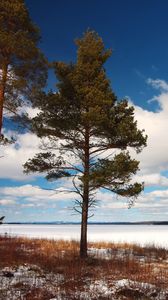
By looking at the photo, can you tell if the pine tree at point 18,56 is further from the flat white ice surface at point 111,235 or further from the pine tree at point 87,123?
the flat white ice surface at point 111,235

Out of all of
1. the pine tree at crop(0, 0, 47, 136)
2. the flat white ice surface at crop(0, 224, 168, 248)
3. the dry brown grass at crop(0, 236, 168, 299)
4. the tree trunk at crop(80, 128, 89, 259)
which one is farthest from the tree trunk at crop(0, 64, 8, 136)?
the flat white ice surface at crop(0, 224, 168, 248)

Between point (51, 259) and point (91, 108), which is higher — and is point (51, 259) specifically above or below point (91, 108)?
below

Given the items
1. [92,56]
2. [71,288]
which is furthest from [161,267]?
[92,56]

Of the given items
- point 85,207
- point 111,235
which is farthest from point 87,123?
point 111,235

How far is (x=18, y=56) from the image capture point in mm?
15617

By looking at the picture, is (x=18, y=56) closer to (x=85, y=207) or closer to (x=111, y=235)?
(x=85, y=207)

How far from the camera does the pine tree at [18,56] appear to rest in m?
15.1

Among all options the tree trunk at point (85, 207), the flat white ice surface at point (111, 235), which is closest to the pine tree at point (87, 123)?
the tree trunk at point (85, 207)

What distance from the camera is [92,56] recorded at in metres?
21.0

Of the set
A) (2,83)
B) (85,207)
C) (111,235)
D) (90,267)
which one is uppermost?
(2,83)

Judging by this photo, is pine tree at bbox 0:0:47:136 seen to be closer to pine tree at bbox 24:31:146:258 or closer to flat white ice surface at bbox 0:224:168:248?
pine tree at bbox 24:31:146:258

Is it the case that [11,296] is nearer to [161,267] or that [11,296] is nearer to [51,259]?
[51,259]

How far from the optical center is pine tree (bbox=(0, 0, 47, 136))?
49.5 feet

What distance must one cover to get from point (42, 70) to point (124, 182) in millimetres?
7008
